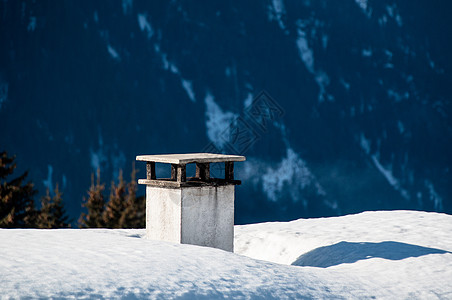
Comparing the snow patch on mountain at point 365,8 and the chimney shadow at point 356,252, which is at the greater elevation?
the snow patch on mountain at point 365,8

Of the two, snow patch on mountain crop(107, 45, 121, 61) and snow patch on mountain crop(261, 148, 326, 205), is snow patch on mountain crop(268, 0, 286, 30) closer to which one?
snow patch on mountain crop(261, 148, 326, 205)

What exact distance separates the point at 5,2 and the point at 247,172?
39893 mm

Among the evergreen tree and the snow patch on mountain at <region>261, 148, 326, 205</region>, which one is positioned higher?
the snow patch on mountain at <region>261, 148, 326, 205</region>

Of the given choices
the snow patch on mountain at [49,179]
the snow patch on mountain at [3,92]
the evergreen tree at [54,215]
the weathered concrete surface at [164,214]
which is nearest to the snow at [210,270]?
the weathered concrete surface at [164,214]

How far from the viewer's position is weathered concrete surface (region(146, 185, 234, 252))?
10.1 meters

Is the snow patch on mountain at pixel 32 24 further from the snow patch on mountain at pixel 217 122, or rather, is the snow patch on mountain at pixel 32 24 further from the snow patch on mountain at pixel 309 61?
the snow patch on mountain at pixel 309 61

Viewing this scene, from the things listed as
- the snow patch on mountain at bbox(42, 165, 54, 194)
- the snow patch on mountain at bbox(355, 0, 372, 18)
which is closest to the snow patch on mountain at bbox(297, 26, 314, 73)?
the snow patch on mountain at bbox(355, 0, 372, 18)

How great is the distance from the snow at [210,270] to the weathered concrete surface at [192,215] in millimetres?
1388

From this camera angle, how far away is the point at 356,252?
410 inches

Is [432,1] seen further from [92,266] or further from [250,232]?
[92,266]

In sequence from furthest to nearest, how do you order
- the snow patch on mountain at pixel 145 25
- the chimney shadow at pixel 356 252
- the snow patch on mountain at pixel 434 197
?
the snow patch on mountain at pixel 145 25
the snow patch on mountain at pixel 434 197
the chimney shadow at pixel 356 252

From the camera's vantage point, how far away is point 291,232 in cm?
1330

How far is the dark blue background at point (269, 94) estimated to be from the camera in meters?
59.8

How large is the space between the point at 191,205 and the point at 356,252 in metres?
3.19
